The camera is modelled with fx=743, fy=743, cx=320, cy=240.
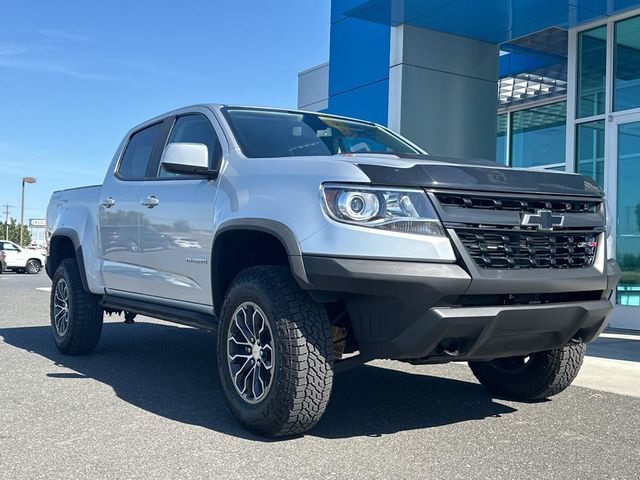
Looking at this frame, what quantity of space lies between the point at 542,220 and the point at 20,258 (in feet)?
97.5

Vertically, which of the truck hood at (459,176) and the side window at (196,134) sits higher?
the side window at (196,134)

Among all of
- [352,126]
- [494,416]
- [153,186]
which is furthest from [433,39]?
[494,416]

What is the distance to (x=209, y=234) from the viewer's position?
457 cm

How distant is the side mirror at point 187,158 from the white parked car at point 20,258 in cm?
2731

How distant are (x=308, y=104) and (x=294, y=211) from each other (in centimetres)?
1689

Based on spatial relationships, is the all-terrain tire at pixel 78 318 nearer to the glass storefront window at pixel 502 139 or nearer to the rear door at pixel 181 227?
the rear door at pixel 181 227

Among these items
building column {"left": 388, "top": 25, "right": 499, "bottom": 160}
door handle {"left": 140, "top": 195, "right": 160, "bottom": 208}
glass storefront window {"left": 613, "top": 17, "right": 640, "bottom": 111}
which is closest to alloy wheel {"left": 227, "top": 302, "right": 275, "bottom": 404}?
door handle {"left": 140, "top": 195, "right": 160, "bottom": 208}

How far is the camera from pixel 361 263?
352 centimetres

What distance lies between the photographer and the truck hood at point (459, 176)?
3.61 metres

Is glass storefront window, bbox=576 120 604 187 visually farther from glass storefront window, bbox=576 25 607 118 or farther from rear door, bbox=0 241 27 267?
rear door, bbox=0 241 27 267

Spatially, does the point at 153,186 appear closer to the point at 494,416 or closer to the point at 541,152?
the point at 494,416

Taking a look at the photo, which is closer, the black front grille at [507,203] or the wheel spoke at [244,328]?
the black front grille at [507,203]

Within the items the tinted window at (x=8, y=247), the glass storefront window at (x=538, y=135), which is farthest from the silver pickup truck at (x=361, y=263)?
the tinted window at (x=8, y=247)

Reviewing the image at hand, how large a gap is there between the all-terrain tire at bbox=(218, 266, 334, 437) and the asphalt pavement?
153mm
